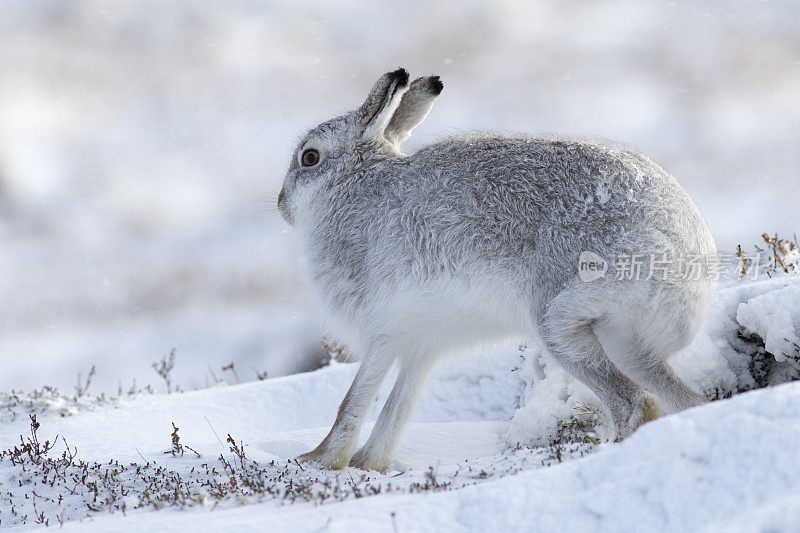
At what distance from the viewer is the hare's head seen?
564cm

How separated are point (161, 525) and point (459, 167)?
2897 millimetres

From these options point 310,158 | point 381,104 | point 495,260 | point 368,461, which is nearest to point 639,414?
point 495,260

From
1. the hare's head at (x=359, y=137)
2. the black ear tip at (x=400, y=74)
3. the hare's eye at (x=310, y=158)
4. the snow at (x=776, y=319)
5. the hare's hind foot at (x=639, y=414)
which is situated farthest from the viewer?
the hare's eye at (x=310, y=158)

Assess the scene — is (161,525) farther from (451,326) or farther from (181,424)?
(181,424)

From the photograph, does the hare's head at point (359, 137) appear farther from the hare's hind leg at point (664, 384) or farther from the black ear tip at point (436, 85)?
the hare's hind leg at point (664, 384)

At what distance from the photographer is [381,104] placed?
18.5 ft

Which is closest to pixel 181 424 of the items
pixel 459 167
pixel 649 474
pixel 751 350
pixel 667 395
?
pixel 459 167

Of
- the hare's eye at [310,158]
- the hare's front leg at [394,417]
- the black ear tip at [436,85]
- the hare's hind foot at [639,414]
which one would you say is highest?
the black ear tip at [436,85]

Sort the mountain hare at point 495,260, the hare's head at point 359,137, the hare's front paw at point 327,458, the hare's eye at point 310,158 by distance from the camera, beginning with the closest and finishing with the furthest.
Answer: the mountain hare at point 495,260
the hare's front paw at point 327,458
the hare's head at point 359,137
the hare's eye at point 310,158

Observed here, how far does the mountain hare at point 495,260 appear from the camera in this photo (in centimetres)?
426

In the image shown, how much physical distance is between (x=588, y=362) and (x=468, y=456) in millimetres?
1836

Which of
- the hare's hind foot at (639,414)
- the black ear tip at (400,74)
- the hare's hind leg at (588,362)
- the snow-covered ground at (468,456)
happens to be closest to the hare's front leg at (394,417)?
the snow-covered ground at (468,456)

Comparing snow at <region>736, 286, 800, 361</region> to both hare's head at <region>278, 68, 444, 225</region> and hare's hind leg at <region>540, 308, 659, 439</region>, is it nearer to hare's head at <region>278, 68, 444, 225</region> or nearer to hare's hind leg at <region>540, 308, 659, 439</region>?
hare's hind leg at <region>540, 308, 659, 439</region>

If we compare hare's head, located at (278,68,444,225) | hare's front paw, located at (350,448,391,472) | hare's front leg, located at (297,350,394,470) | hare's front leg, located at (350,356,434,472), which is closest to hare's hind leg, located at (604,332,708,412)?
hare's front leg, located at (350,356,434,472)
